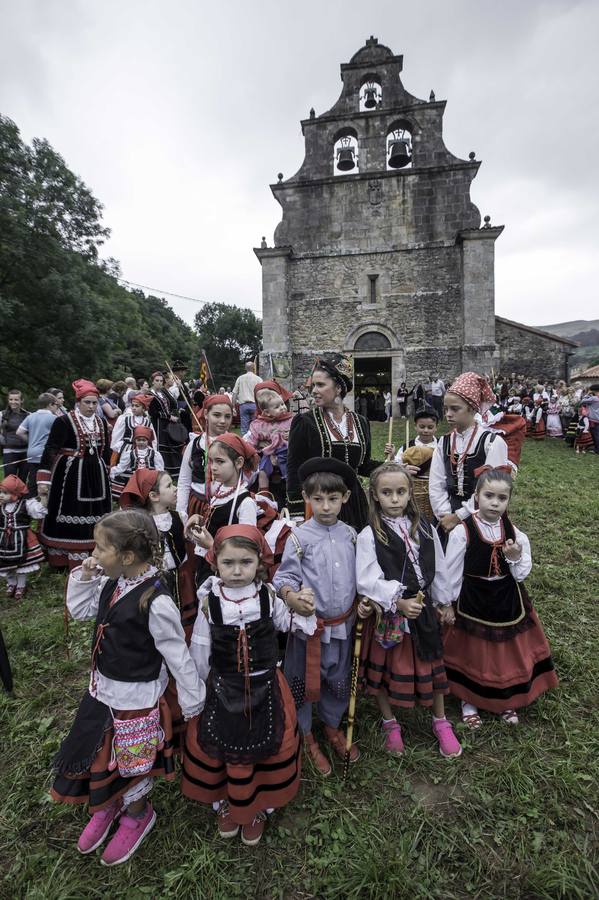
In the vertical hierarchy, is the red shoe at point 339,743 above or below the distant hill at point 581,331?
below

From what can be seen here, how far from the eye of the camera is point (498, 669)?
111 inches

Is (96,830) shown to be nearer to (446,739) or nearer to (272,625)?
(272,625)

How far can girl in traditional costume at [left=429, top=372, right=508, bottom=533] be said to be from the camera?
326 cm

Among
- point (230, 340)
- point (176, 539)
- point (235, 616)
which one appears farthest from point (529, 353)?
point (230, 340)

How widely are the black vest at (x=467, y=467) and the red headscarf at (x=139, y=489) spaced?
2266mm

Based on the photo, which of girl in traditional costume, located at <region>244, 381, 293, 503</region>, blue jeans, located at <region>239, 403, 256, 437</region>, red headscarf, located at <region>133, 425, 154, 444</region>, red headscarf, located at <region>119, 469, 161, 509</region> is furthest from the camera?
blue jeans, located at <region>239, 403, 256, 437</region>

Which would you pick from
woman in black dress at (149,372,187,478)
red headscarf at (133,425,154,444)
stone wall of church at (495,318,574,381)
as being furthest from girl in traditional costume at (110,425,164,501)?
stone wall of church at (495,318,574,381)

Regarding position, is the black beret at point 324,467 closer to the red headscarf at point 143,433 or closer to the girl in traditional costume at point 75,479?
the girl in traditional costume at point 75,479

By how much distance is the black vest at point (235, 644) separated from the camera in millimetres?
2168

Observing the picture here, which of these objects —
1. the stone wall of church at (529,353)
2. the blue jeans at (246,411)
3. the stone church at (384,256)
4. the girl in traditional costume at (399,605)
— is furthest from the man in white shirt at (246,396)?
the stone wall of church at (529,353)

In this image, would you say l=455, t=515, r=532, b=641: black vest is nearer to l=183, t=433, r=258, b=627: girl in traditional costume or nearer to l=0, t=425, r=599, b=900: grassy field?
l=0, t=425, r=599, b=900: grassy field

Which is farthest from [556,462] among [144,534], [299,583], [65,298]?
[65,298]

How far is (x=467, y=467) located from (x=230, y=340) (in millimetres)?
53769

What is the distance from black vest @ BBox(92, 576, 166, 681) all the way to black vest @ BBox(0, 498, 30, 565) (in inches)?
142
